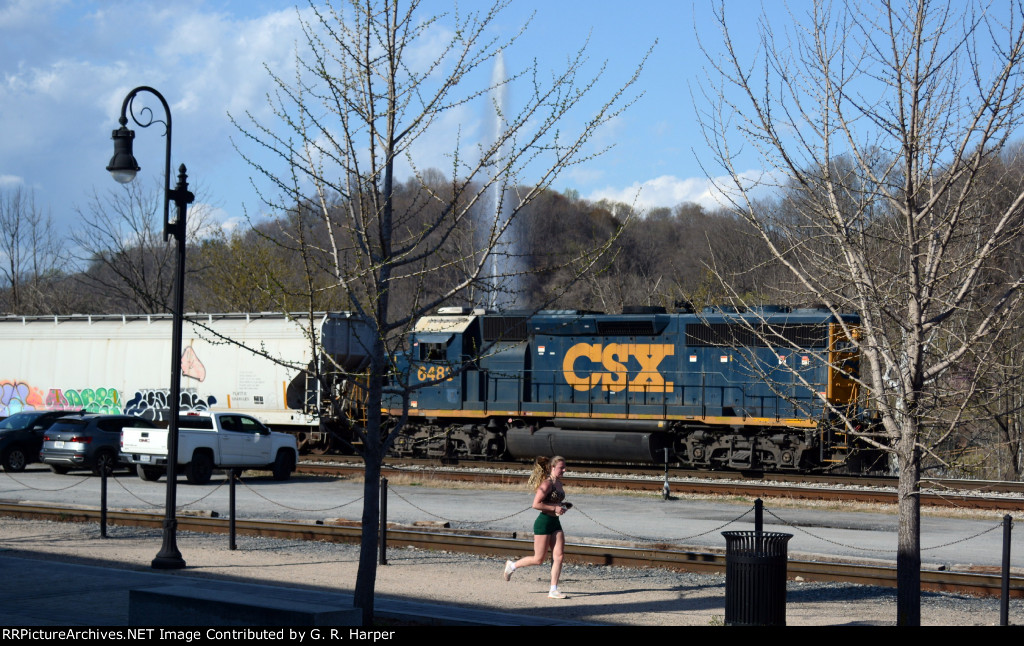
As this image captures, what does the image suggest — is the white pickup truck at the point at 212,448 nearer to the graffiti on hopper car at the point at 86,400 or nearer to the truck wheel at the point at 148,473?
the truck wheel at the point at 148,473

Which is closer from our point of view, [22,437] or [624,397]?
[624,397]

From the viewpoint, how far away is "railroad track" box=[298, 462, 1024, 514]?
19.1m

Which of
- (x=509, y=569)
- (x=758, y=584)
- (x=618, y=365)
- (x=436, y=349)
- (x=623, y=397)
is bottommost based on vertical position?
(x=509, y=569)

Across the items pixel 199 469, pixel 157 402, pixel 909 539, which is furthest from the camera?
pixel 157 402

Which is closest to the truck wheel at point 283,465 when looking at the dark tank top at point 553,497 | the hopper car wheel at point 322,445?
the hopper car wheel at point 322,445

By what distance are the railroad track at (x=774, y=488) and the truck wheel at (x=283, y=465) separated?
7.65 feet

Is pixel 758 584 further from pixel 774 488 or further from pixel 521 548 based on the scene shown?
pixel 774 488

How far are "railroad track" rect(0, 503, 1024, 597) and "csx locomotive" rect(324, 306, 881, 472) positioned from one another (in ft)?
24.6

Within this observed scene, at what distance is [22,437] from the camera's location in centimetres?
2697

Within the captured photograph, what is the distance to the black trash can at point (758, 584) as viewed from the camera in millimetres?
9148

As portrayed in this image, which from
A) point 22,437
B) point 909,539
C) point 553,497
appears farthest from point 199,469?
point 909,539

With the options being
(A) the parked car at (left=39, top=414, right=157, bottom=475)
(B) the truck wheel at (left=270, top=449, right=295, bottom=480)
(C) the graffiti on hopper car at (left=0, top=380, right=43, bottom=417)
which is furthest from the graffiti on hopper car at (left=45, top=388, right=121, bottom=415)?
(B) the truck wheel at (left=270, top=449, right=295, bottom=480)

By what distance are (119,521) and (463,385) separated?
12.2 meters

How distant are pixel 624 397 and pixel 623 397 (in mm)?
28
